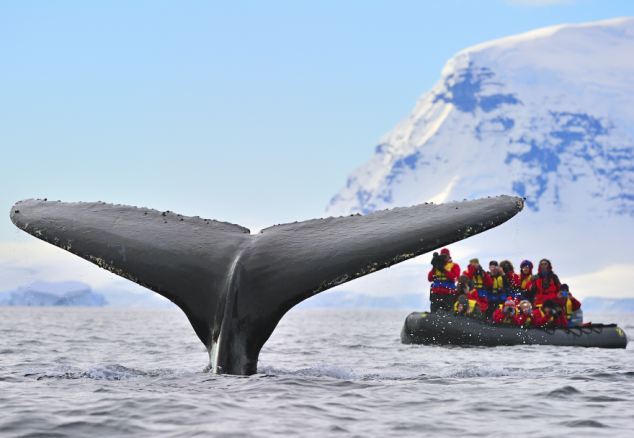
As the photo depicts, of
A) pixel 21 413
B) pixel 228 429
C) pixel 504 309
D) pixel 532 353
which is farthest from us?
pixel 504 309

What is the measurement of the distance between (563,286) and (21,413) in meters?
16.0

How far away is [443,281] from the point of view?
21234mm

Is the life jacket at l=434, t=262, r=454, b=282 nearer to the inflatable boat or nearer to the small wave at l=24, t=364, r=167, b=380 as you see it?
the inflatable boat

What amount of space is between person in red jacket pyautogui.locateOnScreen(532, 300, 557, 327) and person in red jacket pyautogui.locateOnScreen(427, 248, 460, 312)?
5.62ft

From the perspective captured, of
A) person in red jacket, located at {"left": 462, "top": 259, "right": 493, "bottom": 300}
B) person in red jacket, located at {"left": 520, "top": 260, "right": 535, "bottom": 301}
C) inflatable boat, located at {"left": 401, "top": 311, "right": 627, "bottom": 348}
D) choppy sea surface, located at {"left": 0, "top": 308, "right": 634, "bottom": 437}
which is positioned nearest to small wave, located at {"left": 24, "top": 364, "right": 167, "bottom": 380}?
choppy sea surface, located at {"left": 0, "top": 308, "right": 634, "bottom": 437}

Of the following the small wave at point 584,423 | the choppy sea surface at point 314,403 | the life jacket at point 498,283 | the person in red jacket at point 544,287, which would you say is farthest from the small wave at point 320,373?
the life jacket at point 498,283

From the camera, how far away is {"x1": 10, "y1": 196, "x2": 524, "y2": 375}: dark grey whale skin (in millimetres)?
7621

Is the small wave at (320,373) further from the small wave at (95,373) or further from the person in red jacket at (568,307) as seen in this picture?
the person in red jacket at (568,307)

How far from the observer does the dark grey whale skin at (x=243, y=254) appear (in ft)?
25.0

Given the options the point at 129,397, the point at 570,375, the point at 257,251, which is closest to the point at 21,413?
the point at 129,397

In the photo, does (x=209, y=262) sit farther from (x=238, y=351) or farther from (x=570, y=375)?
(x=570, y=375)

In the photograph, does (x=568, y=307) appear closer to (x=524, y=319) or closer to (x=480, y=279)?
(x=524, y=319)

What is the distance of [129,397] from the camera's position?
803 cm

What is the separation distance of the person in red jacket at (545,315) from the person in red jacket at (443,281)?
5.62ft
